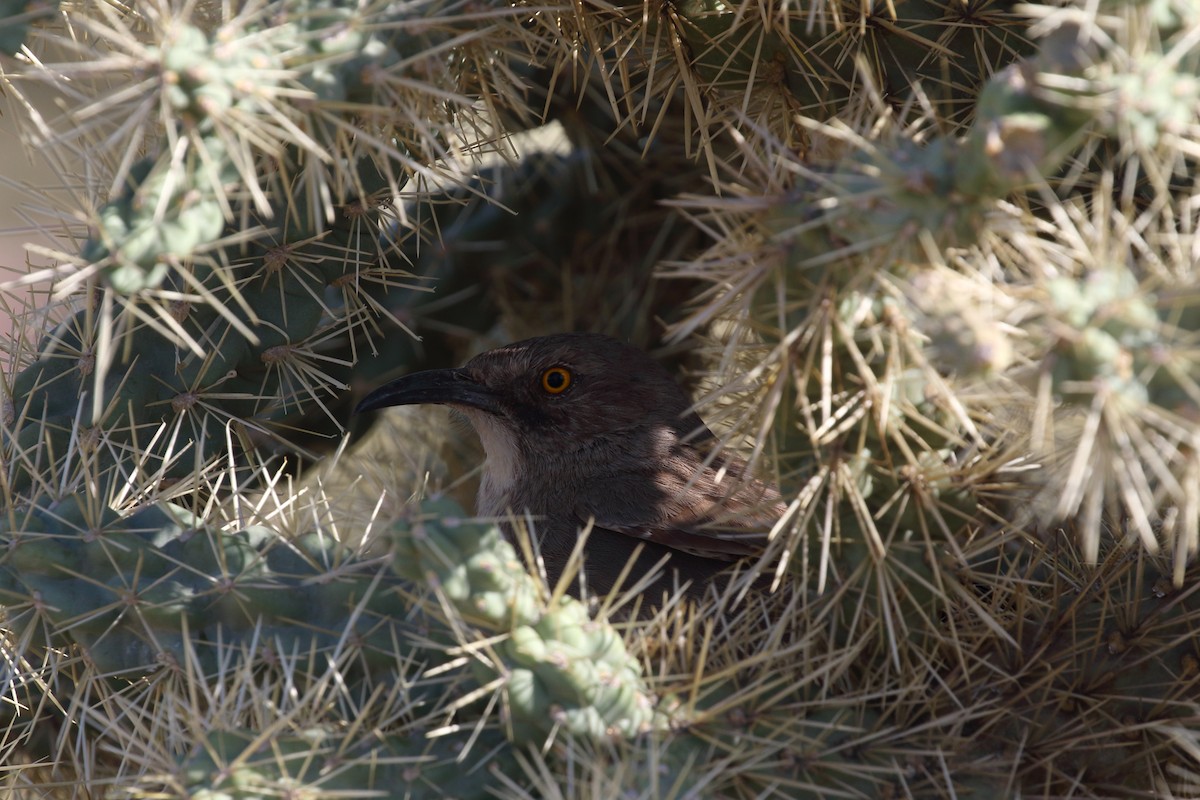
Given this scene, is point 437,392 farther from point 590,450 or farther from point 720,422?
point 720,422

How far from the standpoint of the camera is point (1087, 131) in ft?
5.58

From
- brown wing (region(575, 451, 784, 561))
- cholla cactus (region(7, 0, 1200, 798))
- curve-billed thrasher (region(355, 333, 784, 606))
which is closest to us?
cholla cactus (region(7, 0, 1200, 798))

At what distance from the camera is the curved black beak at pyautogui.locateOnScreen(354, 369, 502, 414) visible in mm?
3418

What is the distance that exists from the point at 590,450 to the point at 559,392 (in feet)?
0.72

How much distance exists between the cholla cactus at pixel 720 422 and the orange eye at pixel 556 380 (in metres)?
0.89

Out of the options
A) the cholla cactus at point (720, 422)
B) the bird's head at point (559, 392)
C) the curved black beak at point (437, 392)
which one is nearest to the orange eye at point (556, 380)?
the bird's head at point (559, 392)

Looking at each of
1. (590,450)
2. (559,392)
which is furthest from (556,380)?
(590,450)

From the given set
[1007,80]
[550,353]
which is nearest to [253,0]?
[1007,80]

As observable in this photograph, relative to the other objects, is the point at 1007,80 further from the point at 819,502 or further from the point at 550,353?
the point at 550,353

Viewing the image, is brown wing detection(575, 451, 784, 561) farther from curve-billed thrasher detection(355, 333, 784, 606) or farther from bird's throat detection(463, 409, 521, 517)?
bird's throat detection(463, 409, 521, 517)

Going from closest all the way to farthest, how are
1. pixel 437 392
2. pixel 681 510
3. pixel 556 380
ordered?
pixel 681 510 < pixel 437 392 < pixel 556 380

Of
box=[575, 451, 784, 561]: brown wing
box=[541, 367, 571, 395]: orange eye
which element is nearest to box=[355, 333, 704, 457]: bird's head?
box=[541, 367, 571, 395]: orange eye

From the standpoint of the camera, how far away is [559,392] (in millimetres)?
3795

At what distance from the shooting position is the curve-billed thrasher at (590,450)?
334cm
